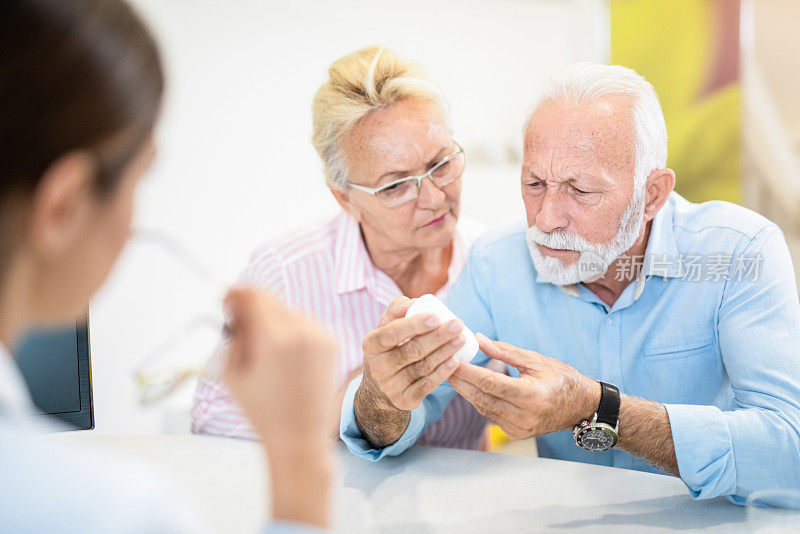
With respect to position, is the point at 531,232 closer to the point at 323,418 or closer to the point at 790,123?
the point at 323,418

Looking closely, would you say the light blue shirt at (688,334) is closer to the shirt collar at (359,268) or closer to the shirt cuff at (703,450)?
the shirt cuff at (703,450)

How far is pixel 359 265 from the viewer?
171 centimetres

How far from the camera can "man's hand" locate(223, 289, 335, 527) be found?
2.02ft

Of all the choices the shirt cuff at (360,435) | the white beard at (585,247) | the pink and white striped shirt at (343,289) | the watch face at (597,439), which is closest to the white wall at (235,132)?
the pink and white striped shirt at (343,289)

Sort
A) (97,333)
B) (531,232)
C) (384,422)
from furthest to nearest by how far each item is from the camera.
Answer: (97,333)
(531,232)
(384,422)

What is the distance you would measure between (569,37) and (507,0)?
0.40 meters

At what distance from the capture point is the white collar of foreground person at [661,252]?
1.40 metres

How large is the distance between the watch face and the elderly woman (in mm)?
506

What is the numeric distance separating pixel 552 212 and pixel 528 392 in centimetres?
38

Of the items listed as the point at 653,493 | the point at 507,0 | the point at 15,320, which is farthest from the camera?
the point at 507,0

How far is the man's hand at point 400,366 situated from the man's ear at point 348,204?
56cm

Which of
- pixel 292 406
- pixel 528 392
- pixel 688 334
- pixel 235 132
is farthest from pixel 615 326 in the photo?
pixel 235 132

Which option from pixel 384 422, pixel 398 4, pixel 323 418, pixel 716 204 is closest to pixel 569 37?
pixel 398 4

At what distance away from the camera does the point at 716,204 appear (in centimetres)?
143
